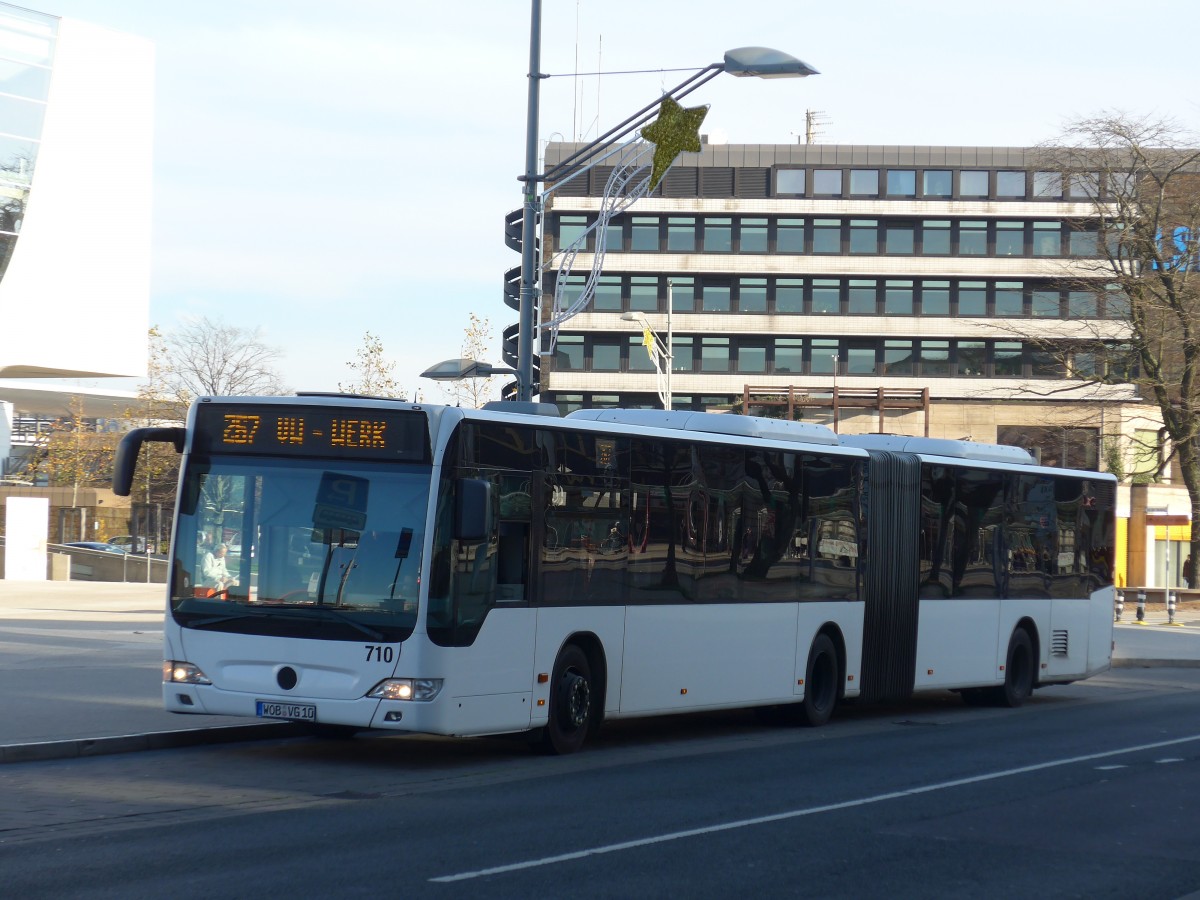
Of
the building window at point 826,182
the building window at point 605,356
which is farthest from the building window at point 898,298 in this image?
the building window at point 605,356

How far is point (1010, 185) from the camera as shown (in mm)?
87062

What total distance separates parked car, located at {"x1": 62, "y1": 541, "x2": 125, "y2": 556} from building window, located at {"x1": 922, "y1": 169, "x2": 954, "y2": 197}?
46.9 m

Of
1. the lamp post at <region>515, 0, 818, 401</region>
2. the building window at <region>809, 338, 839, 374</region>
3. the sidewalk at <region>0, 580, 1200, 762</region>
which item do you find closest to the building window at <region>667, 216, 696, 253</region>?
the building window at <region>809, 338, 839, 374</region>

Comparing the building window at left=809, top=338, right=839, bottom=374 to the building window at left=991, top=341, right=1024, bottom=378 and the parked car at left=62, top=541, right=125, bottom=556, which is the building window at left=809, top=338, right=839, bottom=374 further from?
the parked car at left=62, top=541, right=125, bottom=556

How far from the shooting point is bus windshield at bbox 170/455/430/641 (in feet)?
40.8

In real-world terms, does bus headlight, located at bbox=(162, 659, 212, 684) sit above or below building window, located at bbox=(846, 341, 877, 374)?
below

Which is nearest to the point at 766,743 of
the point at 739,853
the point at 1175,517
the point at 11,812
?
the point at 739,853

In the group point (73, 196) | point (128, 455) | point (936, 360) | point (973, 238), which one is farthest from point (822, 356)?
point (128, 455)

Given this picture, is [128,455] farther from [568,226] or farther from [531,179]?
[568,226]

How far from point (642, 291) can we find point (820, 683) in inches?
2794

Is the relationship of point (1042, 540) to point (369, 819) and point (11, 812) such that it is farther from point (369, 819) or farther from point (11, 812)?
point (11, 812)

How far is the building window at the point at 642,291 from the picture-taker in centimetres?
8788

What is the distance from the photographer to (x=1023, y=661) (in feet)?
71.4

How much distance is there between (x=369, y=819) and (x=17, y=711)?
6.00 metres
